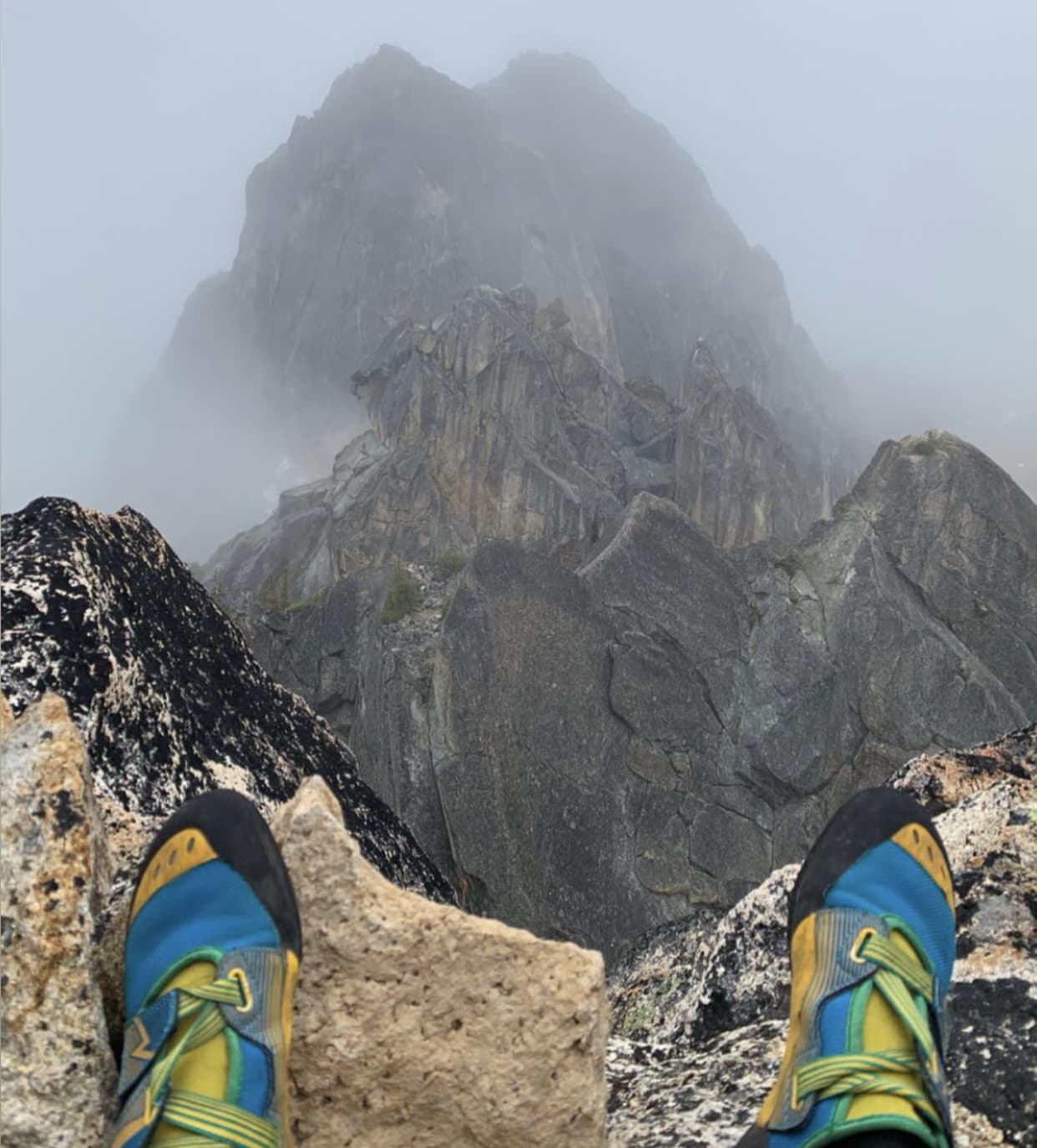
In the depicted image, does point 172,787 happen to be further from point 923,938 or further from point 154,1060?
point 923,938

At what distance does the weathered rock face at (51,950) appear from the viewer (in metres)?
2.09

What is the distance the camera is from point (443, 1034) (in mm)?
2414

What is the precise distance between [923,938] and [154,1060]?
1891 mm

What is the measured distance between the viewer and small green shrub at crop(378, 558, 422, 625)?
28781 mm

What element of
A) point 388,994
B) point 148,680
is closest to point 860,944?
point 388,994

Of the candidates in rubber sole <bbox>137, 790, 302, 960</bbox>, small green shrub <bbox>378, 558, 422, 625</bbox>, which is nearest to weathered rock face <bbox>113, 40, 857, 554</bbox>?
small green shrub <bbox>378, 558, 422, 625</bbox>

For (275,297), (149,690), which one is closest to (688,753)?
(149,690)

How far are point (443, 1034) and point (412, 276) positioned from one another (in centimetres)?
10094

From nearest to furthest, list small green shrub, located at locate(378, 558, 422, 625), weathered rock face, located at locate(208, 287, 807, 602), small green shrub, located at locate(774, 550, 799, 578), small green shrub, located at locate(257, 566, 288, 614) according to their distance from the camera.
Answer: small green shrub, located at locate(378, 558, 422, 625), small green shrub, located at locate(774, 550, 799, 578), small green shrub, located at locate(257, 566, 288, 614), weathered rock face, located at locate(208, 287, 807, 602)

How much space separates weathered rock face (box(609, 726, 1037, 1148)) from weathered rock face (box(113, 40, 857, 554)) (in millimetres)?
83788

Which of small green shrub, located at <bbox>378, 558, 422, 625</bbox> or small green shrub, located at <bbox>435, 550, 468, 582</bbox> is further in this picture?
small green shrub, located at <bbox>435, 550, 468, 582</bbox>

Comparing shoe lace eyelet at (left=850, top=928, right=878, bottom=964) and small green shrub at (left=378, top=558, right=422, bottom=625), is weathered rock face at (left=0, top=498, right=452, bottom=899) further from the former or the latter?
small green shrub at (left=378, top=558, right=422, bottom=625)

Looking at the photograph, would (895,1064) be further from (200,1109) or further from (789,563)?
(789,563)

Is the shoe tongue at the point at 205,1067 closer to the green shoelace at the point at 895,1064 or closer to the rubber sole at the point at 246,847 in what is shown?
the rubber sole at the point at 246,847
